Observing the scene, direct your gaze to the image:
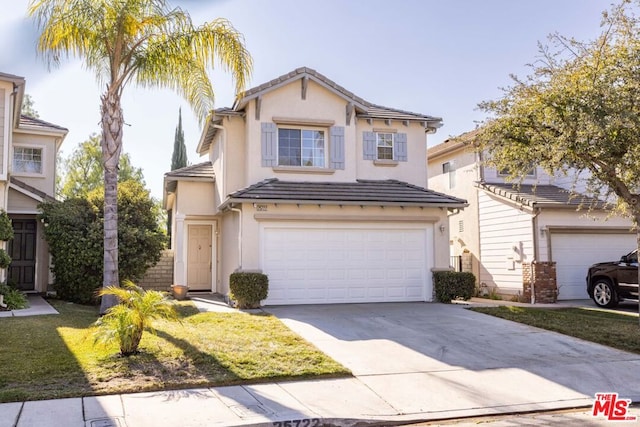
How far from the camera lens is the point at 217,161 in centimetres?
1683

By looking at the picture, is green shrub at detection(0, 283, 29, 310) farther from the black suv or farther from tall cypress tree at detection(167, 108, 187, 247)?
tall cypress tree at detection(167, 108, 187, 247)

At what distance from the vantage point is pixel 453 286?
1477 centimetres

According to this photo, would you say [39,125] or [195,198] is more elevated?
[39,125]

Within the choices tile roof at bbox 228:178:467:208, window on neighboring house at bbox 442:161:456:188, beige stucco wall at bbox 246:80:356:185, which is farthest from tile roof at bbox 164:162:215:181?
window on neighboring house at bbox 442:161:456:188

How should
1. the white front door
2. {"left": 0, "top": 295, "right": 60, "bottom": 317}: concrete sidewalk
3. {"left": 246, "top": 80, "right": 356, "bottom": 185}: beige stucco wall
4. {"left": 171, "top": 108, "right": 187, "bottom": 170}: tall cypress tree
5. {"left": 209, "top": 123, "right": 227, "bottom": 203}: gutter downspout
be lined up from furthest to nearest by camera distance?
{"left": 171, "top": 108, "right": 187, "bottom": 170}: tall cypress tree < the white front door < {"left": 209, "top": 123, "right": 227, "bottom": 203}: gutter downspout < {"left": 246, "top": 80, "right": 356, "bottom": 185}: beige stucco wall < {"left": 0, "top": 295, "right": 60, "bottom": 317}: concrete sidewalk

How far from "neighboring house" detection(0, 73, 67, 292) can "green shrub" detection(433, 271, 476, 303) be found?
12.0m

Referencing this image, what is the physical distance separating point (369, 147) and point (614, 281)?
8.10 metres

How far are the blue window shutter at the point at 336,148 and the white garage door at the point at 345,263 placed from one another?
2.12 m

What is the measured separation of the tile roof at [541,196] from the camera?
16.4 meters

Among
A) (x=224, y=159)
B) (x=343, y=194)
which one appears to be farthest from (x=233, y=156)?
(x=343, y=194)

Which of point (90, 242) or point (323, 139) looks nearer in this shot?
point (90, 242)

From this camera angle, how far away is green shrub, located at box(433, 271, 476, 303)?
14.8 m

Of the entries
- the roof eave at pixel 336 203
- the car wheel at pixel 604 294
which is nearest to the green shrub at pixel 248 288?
the roof eave at pixel 336 203

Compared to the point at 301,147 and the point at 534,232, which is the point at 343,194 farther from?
the point at 534,232
